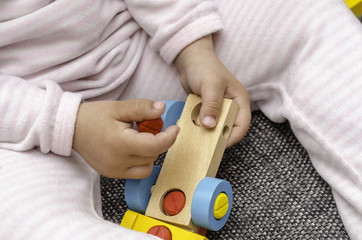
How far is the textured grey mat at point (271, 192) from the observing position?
563 mm

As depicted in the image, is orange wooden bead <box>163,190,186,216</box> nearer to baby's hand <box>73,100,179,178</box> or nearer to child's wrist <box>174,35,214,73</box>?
baby's hand <box>73,100,179,178</box>

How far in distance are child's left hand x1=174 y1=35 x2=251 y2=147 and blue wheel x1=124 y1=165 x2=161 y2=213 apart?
107 millimetres

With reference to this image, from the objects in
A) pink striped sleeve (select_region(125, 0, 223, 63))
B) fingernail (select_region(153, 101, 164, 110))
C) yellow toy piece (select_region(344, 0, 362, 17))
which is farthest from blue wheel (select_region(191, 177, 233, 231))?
yellow toy piece (select_region(344, 0, 362, 17))

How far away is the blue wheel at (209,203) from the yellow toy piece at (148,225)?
2 cm

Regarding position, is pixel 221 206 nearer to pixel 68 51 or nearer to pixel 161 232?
pixel 161 232

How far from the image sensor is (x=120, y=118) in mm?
516

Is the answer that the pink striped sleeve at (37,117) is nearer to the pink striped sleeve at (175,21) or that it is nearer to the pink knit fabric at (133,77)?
the pink knit fabric at (133,77)

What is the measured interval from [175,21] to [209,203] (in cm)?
27

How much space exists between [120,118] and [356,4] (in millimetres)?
455

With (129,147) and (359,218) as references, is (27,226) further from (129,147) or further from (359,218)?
(359,218)

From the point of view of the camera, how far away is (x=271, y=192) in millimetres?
601

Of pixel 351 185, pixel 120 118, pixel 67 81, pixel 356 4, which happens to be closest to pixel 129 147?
pixel 120 118

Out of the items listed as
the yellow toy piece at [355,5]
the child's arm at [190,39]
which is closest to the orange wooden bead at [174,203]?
the child's arm at [190,39]

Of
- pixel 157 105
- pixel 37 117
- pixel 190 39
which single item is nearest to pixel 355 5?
pixel 190 39
